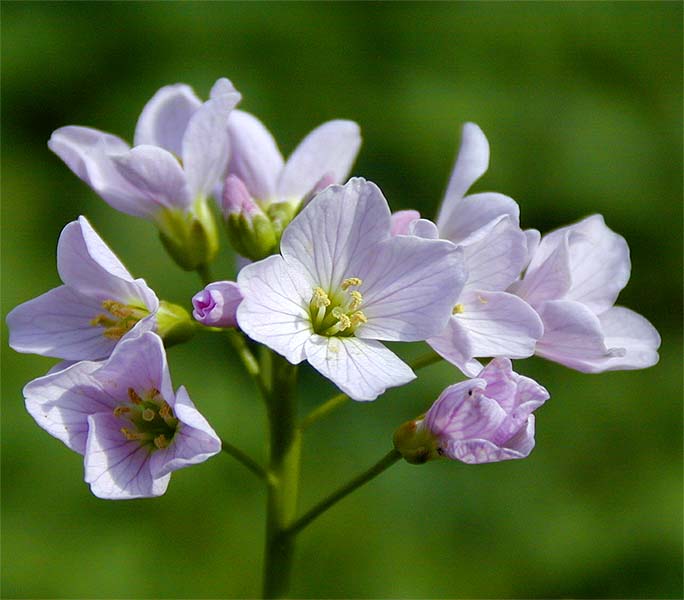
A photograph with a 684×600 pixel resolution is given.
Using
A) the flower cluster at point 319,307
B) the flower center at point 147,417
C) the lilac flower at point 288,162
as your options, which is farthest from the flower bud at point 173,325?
the lilac flower at point 288,162

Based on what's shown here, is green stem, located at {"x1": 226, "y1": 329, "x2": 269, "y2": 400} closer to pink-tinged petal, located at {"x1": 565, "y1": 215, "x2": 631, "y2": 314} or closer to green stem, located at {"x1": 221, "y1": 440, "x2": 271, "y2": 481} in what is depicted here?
green stem, located at {"x1": 221, "y1": 440, "x2": 271, "y2": 481}

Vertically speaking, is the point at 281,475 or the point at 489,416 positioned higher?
the point at 489,416

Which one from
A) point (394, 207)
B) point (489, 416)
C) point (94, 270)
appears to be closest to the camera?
point (489, 416)

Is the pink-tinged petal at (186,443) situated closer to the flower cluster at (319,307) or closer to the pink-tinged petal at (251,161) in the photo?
the flower cluster at (319,307)

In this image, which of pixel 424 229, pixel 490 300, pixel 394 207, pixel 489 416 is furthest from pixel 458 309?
pixel 394 207

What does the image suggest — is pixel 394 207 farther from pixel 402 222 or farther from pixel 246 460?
pixel 246 460

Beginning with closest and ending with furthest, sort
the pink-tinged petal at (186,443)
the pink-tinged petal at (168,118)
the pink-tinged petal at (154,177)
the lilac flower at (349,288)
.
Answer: the pink-tinged petal at (186,443) → the lilac flower at (349,288) → the pink-tinged petal at (154,177) → the pink-tinged petal at (168,118)

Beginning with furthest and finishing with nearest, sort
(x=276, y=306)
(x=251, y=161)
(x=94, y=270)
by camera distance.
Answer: (x=251, y=161), (x=94, y=270), (x=276, y=306)

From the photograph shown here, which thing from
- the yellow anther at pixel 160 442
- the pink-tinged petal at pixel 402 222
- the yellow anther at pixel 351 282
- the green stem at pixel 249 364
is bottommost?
the yellow anther at pixel 160 442
